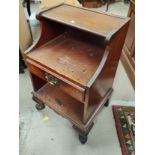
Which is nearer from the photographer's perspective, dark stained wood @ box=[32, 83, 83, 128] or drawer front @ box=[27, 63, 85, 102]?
drawer front @ box=[27, 63, 85, 102]

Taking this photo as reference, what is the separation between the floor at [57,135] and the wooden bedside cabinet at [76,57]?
4.1 inches

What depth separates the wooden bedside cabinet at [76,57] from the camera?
34.6 inches

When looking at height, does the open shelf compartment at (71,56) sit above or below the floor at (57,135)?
above

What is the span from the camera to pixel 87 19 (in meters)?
0.96

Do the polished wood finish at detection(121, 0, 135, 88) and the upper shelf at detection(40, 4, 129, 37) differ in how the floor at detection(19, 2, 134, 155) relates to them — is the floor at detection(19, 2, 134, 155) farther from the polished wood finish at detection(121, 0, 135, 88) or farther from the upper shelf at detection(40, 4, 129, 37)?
the upper shelf at detection(40, 4, 129, 37)

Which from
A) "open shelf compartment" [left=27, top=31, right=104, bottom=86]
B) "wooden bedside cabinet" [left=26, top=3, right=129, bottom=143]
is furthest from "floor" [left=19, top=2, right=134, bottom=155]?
"open shelf compartment" [left=27, top=31, right=104, bottom=86]

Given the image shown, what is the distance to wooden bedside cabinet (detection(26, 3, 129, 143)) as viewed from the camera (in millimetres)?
878

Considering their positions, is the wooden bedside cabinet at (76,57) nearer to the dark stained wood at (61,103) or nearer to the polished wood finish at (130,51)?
the dark stained wood at (61,103)

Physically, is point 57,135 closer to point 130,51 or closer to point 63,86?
point 63,86

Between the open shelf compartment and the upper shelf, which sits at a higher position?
the upper shelf

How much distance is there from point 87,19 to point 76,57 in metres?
0.24

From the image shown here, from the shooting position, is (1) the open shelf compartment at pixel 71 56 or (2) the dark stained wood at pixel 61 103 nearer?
(1) the open shelf compartment at pixel 71 56

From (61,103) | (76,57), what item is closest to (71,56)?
(76,57)

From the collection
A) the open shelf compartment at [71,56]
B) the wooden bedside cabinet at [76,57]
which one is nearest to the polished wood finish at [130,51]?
the wooden bedside cabinet at [76,57]
